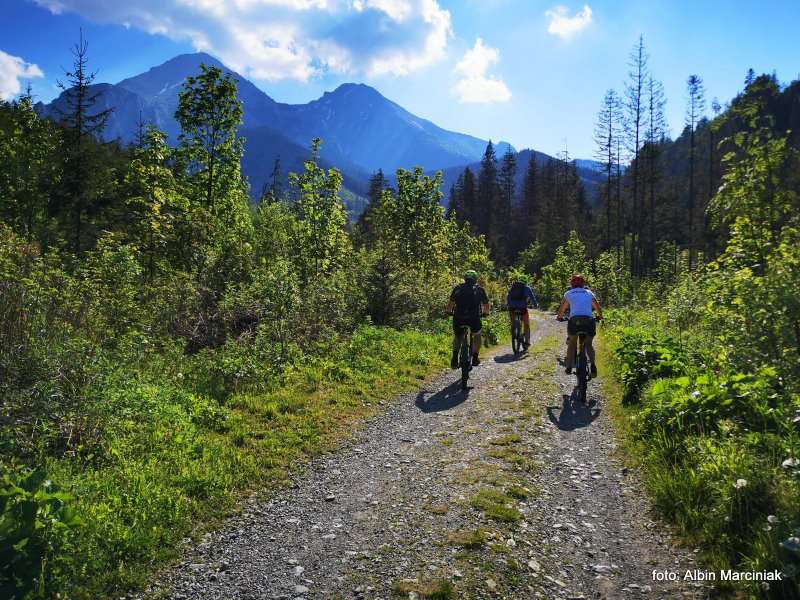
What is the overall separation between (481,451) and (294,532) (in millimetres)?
3191

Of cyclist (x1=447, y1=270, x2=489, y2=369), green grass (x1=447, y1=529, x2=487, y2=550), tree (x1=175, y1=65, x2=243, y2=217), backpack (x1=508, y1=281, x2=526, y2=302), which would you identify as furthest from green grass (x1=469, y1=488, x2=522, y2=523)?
tree (x1=175, y1=65, x2=243, y2=217)

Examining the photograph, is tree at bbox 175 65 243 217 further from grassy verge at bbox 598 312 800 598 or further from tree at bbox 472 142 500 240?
tree at bbox 472 142 500 240

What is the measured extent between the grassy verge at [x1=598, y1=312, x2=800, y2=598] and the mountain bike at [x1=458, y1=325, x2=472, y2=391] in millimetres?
3791

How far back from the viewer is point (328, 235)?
21047 millimetres

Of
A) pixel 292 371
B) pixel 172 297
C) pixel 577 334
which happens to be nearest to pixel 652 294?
pixel 577 334

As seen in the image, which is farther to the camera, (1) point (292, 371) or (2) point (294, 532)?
(1) point (292, 371)

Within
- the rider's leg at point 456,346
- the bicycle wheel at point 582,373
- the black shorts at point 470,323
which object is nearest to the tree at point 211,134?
the black shorts at point 470,323

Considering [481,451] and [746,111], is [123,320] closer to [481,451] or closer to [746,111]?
[481,451]

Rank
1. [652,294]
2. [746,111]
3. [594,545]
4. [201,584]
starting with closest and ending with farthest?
[201,584], [594,545], [746,111], [652,294]

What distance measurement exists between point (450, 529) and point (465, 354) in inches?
252

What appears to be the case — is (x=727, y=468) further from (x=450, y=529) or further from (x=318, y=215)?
(x=318, y=215)

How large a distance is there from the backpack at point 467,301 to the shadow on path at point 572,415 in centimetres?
292

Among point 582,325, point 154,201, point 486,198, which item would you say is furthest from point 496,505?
point 486,198

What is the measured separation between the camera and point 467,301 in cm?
1121
